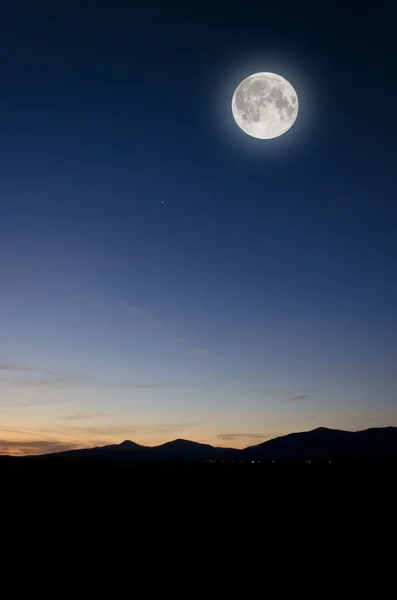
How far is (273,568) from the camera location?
19.3 metres

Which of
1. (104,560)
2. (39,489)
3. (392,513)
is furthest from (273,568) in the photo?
(39,489)

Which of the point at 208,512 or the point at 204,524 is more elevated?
the point at 208,512

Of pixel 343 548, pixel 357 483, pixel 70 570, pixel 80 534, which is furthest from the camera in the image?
pixel 357 483

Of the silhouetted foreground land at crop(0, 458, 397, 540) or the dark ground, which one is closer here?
the dark ground

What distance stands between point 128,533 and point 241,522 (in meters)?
7.14

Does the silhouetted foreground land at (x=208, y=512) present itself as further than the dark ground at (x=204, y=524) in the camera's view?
Yes

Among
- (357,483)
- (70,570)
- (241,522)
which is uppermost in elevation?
(357,483)

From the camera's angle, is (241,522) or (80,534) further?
(241,522)

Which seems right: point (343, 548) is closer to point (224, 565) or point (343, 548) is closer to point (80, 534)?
point (224, 565)

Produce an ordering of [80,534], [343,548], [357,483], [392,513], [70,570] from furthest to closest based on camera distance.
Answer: [357,483] → [392,513] → [80,534] → [343,548] → [70,570]

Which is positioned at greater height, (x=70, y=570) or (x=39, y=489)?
(x=39, y=489)

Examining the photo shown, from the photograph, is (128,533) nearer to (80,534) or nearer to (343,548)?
(80,534)

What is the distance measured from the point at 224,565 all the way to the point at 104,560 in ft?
18.2

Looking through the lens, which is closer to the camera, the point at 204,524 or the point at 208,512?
the point at 204,524
